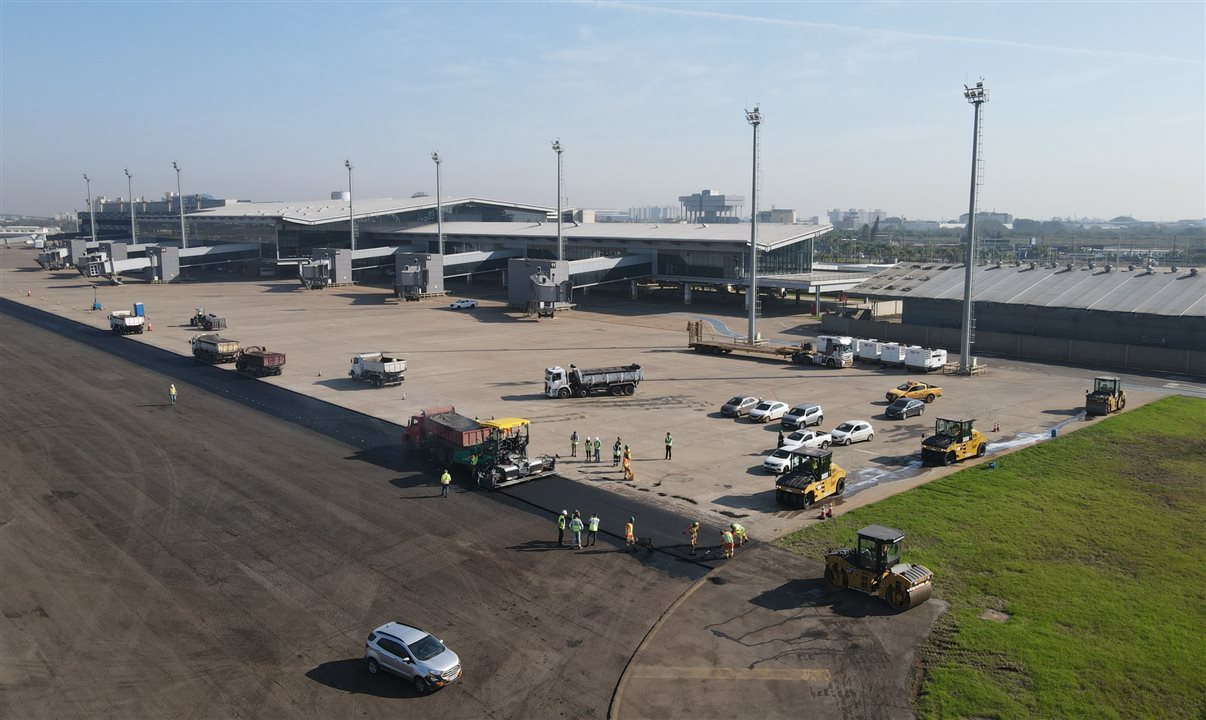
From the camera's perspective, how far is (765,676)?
70.1ft

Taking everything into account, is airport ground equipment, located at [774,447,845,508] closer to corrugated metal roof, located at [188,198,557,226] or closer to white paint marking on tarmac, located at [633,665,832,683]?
white paint marking on tarmac, located at [633,665,832,683]

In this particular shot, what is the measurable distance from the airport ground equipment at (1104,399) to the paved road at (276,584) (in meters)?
33.9

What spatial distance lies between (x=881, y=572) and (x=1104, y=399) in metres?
32.3

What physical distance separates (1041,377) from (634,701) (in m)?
53.0

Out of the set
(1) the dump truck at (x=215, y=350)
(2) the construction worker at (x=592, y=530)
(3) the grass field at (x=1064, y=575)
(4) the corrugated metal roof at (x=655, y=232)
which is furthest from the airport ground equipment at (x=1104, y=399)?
(1) the dump truck at (x=215, y=350)

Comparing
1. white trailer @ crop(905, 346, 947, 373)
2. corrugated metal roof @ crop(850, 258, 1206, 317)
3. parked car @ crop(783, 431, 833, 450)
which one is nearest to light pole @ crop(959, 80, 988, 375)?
white trailer @ crop(905, 346, 947, 373)

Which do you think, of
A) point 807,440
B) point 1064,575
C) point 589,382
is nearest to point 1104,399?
point 807,440

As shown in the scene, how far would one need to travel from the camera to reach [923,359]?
6369cm

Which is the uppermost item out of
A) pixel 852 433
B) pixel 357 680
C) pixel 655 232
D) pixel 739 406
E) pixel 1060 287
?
pixel 655 232

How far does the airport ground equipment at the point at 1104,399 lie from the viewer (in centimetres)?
5006

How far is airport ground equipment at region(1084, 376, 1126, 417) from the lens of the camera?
5006cm

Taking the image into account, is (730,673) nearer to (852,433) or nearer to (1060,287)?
(852,433)

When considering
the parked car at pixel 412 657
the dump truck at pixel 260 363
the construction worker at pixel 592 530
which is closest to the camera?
the parked car at pixel 412 657

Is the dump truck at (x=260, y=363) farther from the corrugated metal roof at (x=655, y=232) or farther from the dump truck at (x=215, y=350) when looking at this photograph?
the corrugated metal roof at (x=655, y=232)
